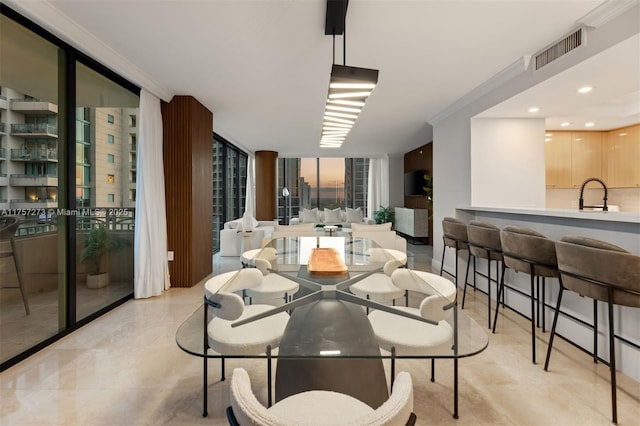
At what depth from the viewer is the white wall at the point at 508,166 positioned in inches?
169

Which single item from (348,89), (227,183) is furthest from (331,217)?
(348,89)

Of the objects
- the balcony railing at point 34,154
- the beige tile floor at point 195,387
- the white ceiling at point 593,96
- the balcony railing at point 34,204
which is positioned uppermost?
the white ceiling at point 593,96

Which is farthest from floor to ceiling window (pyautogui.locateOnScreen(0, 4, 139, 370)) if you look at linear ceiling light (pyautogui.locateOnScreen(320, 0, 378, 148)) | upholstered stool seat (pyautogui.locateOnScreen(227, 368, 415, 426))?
upholstered stool seat (pyautogui.locateOnScreen(227, 368, 415, 426))

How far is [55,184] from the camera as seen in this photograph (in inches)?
107

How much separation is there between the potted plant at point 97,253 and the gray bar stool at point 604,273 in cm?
402

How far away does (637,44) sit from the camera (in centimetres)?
234

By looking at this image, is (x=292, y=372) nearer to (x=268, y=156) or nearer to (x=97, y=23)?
(x=97, y=23)

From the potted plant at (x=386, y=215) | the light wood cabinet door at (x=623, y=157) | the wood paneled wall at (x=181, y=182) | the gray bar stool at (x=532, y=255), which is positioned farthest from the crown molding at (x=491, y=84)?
the potted plant at (x=386, y=215)

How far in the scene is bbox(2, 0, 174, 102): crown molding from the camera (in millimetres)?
2279

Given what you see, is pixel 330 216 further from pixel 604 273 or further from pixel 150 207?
pixel 604 273

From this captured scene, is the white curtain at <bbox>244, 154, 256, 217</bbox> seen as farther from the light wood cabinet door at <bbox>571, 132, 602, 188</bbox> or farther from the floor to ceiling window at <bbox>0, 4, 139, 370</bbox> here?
the light wood cabinet door at <bbox>571, 132, 602, 188</bbox>

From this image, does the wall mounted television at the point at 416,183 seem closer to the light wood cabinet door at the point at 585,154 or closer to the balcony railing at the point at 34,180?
the light wood cabinet door at the point at 585,154

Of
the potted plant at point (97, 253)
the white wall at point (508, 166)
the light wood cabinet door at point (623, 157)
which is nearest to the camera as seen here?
the potted plant at point (97, 253)

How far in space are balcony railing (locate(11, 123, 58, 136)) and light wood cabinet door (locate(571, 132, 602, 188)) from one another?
22.4ft
